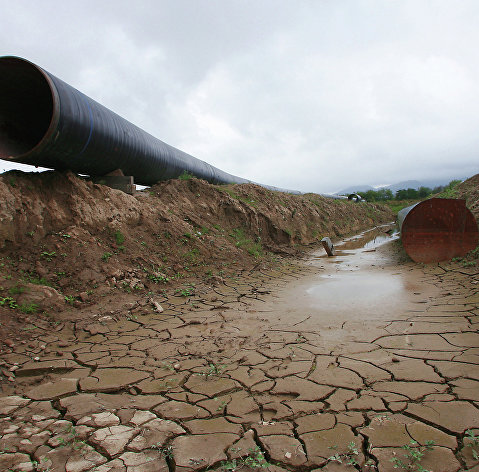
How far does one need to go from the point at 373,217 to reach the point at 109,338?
78.8ft

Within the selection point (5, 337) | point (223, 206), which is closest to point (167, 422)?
point (5, 337)

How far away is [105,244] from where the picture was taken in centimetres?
580

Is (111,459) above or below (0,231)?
below

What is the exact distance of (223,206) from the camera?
9.91 meters

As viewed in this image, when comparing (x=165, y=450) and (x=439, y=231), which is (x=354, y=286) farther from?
(x=165, y=450)

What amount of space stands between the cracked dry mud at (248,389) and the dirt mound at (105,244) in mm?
726

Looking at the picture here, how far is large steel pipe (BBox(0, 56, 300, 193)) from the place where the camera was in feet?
16.5

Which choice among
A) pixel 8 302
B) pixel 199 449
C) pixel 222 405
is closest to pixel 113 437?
pixel 199 449

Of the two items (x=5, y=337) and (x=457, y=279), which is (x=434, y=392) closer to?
(x=5, y=337)

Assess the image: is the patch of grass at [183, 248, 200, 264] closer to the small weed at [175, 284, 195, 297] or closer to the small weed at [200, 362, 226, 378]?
the small weed at [175, 284, 195, 297]

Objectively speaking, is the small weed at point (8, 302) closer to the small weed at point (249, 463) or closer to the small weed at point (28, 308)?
the small weed at point (28, 308)

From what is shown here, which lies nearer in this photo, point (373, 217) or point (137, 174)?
point (137, 174)

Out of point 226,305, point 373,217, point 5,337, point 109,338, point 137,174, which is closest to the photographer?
point 5,337

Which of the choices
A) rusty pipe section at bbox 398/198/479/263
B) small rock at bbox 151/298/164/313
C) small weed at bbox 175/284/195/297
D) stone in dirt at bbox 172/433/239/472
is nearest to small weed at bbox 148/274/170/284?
small weed at bbox 175/284/195/297
